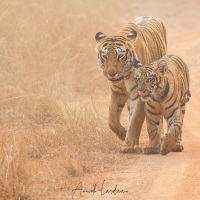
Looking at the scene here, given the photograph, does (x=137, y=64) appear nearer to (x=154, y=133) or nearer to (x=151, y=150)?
(x=154, y=133)

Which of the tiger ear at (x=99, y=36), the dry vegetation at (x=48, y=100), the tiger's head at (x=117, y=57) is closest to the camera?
the dry vegetation at (x=48, y=100)

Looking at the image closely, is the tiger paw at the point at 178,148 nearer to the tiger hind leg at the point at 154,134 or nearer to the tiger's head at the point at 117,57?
the tiger hind leg at the point at 154,134

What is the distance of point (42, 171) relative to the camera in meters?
6.86

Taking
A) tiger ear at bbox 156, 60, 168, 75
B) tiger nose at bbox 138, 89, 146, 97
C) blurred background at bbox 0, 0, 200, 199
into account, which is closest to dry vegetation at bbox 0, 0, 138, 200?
blurred background at bbox 0, 0, 200, 199

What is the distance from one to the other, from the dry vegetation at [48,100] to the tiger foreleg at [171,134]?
1.75 ft

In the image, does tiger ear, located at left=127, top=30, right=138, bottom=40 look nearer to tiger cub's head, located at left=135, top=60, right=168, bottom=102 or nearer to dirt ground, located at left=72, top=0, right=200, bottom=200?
tiger cub's head, located at left=135, top=60, right=168, bottom=102

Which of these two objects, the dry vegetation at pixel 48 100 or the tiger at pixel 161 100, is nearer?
the dry vegetation at pixel 48 100

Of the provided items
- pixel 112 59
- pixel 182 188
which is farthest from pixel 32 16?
pixel 182 188

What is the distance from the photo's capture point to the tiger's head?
7.95 m

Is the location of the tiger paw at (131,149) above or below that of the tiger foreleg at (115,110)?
below

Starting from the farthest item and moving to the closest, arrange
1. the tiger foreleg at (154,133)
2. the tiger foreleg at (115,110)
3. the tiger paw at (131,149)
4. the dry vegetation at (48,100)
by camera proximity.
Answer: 1. the tiger foreleg at (115,110)
2. the tiger paw at (131,149)
3. the tiger foreleg at (154,133)
4. the dry vegetation at (48,100)

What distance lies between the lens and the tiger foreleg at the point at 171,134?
7.84 meters
